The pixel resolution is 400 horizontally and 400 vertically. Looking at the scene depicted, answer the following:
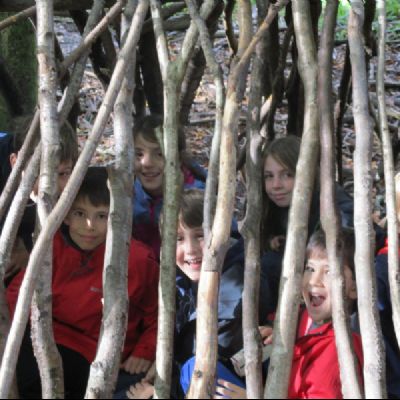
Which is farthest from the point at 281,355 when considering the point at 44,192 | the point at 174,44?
the point at 174,44

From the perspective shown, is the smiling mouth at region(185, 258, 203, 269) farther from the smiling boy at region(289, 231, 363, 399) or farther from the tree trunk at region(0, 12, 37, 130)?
the tree trunk at region(0, 12, 37, 130)

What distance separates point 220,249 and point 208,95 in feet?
13.3

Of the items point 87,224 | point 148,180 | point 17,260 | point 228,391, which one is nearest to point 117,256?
point 228,391

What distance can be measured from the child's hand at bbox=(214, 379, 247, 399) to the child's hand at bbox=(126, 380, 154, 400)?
11.0 inches

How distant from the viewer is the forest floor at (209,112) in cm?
449

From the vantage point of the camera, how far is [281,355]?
4.28ft

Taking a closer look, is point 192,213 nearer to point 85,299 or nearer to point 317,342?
point 85,299

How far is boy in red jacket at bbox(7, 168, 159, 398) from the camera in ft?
7.32

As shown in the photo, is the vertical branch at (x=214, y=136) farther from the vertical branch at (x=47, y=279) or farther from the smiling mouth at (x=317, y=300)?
the smiling mouth at (x=317, y=300)

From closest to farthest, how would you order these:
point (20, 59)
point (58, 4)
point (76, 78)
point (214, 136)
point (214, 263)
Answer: point (214, 263) < point (214, 136) < point (76, 78) < point (58, 4) < point (20, 59)

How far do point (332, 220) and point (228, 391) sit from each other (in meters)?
0.62

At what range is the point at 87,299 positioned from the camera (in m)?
2.23

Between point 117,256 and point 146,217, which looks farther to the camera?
point 146,217

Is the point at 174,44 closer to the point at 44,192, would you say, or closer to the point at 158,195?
the point at 158,195
